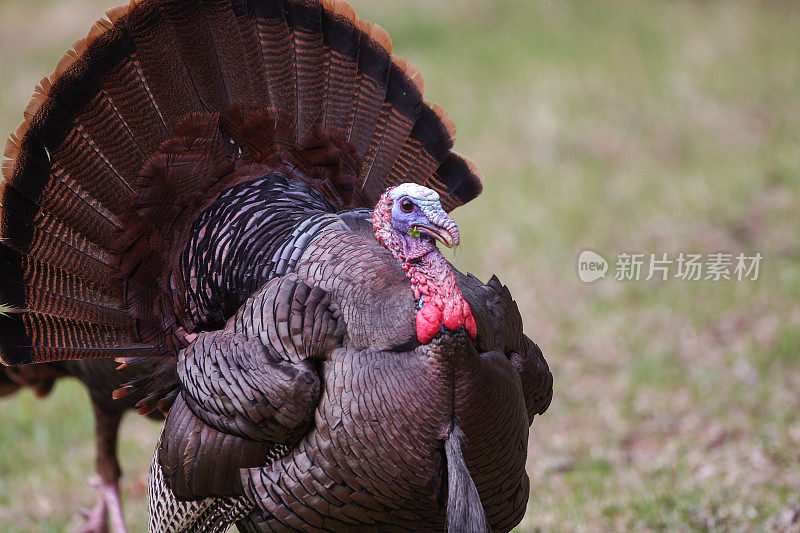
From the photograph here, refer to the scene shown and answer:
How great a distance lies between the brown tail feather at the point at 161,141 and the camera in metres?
3.39

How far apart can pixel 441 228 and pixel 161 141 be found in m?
1.29

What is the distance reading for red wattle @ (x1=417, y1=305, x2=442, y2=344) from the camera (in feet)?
9.01

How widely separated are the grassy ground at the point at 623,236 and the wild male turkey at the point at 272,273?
59.2 inches

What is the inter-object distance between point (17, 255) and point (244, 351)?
1.05 m

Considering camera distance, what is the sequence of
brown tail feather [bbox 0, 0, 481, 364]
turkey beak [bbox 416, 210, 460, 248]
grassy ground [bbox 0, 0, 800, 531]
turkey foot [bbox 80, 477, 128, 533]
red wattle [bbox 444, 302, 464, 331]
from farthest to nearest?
grassy ground [bbox 0, 0, 800, 531], turkey foot [bbox 80, 477, 128, 533], brown tail feather [bbox 0, 0, 481, 364], turkey beak [bbox 416, 210, 460, 248], red wattle [bbox 444, 302, 464, 331]

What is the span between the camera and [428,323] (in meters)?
2.75

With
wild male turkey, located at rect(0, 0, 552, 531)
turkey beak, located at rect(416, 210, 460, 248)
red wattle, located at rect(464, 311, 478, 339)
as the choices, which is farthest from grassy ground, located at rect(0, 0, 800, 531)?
A: turkey beak, located at rect(416, 210, 460, 248)

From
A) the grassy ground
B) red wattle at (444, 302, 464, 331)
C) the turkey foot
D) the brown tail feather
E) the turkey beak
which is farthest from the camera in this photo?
the grassy ground

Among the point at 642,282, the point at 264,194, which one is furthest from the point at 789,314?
the point at 264,194

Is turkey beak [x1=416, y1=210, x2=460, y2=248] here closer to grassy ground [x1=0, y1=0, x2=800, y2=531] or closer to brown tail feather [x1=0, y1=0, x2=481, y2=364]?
brown tail feather [x1=0, y1=0, x2=481, y2=364]

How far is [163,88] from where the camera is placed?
138 inches

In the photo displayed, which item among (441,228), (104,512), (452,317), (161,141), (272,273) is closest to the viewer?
(452,317)

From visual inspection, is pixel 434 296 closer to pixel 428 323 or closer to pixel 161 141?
pixel 428 323

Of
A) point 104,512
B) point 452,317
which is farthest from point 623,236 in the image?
point 452,317
